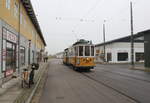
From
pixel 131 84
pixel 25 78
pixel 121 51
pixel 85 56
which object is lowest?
pixel 131 84

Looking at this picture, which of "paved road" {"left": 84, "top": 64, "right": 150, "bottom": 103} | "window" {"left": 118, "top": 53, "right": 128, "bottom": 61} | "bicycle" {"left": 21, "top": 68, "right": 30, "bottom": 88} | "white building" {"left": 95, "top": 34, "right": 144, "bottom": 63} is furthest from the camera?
"window" {"left": 118, "top": 53, "right": 128, "bottom": 61}

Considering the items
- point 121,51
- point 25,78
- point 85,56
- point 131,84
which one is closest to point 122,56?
point 121,51

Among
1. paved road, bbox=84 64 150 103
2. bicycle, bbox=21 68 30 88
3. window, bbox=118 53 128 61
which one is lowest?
paved road, bbox=84 64 150 103

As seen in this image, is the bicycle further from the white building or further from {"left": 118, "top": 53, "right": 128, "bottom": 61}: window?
{"left": 118, "top": 53, "right": 128, "bottom": 61}: window

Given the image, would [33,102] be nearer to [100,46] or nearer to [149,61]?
[149,61]

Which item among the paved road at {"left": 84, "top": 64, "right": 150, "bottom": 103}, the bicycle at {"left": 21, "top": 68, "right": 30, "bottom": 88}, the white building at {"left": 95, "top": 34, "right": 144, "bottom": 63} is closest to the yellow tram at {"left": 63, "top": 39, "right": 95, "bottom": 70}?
the paved road at {"left": 84, "top": 64, "right": 150, "bottom": 103}

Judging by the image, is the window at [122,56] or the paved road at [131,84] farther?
the window at [122,56]

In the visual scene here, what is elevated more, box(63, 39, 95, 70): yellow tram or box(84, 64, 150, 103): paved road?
box(63, 39, 95, 70): yellow tram

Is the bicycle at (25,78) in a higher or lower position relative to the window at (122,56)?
lower

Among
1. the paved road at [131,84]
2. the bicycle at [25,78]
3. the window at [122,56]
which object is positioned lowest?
the paved road at [131,84]

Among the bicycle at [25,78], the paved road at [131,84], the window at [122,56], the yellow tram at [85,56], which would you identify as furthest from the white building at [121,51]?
the bicycle at [25,78]

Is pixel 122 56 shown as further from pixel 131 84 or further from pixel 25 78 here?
pixel 25 78

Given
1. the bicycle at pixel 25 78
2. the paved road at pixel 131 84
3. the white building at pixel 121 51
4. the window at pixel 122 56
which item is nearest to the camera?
the paved road at pixel 131 84

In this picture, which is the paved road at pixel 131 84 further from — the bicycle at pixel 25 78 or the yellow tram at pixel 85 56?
the bicycle at pixel 25 78
